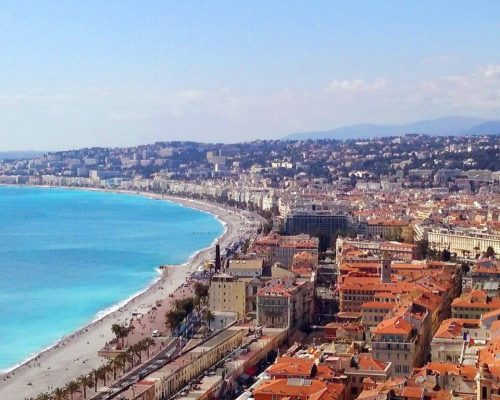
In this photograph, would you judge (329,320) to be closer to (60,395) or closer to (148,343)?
(148,343)

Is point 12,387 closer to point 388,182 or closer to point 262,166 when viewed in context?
point 388,182

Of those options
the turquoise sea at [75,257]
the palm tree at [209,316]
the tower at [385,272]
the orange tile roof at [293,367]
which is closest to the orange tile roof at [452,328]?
the orange tile roof at [293,367]

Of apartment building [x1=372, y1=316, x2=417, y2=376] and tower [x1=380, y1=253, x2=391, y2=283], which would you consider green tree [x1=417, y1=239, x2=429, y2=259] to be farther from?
apartment building [x1=372, y1=316, x2=417, y2=376]

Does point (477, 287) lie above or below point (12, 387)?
above

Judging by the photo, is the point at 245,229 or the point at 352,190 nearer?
the point at 245,229

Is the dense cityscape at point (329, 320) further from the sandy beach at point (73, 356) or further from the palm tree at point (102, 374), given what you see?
the sandy beach at point (73, 356)

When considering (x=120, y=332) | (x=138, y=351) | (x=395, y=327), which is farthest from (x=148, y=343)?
(x=395, y=327)

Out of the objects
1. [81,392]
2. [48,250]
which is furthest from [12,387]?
[48,250]

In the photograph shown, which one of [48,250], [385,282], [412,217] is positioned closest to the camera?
[385,282]
